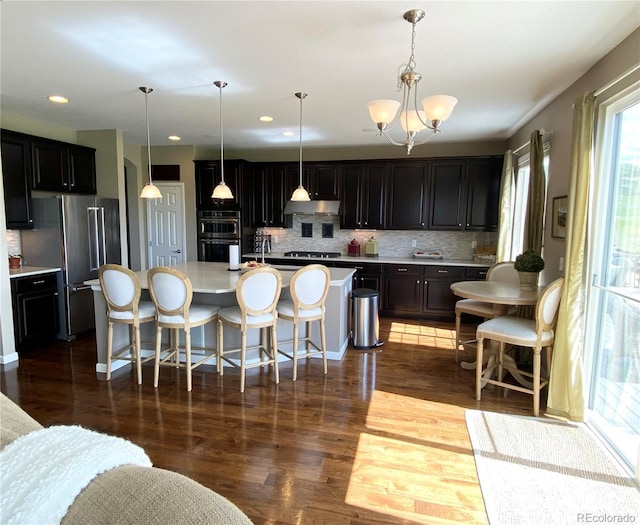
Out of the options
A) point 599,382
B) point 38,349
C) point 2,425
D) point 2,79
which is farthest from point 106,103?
point 599,382

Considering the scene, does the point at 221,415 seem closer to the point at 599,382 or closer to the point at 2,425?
the point at 2,425

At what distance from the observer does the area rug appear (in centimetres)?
192

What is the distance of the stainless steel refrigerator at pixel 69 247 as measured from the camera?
4453 mm

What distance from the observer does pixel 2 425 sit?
0.91 metres

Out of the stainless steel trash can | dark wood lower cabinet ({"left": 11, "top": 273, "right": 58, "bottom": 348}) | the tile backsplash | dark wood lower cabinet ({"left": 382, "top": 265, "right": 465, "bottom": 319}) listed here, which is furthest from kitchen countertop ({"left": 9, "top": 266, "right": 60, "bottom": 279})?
dark wood lower cabinet ({"left": 382, "top": 265, "right": 465, "bottom": 319})

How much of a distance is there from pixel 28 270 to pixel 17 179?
104 centimetres

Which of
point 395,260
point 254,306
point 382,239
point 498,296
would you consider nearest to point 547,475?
point 498,296

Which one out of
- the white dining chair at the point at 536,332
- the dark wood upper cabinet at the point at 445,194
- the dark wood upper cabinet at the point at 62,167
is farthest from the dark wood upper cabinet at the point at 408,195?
the dark wood upper cabinet at the point at 62,167

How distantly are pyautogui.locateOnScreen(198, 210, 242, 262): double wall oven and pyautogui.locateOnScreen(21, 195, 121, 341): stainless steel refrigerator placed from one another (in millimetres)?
1723

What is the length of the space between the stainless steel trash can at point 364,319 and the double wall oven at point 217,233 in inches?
108

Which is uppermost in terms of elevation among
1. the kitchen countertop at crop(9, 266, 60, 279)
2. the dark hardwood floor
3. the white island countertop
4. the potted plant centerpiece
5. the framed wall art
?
the framed wall art

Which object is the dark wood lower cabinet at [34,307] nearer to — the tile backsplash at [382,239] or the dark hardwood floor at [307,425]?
the dark hardwood floor at [307,425]

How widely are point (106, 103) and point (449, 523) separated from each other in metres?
4.61

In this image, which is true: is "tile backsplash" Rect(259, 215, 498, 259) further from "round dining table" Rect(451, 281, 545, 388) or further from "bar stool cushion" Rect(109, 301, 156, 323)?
"bar stool cushion" Rect(109, 301, 156, 323)
